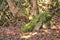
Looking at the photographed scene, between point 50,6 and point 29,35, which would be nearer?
point 29,35

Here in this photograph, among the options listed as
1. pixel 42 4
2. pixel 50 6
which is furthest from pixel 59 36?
pixel 42 4

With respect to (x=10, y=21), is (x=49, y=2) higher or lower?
higher

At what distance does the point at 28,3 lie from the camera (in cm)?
1462

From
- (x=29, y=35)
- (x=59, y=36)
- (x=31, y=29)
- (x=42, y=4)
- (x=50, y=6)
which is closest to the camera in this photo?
(x=59, y=36)

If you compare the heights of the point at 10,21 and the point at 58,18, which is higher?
the point at 58,18

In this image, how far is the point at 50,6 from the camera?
1320 cm

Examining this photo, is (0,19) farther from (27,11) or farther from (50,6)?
(50,6)

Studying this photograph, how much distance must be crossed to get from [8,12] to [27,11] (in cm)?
155

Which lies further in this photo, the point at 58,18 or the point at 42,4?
the point at 42,4

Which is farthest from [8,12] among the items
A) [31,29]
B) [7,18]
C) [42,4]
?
[31,29]

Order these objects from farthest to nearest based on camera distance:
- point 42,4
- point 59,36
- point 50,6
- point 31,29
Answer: point 42,4, point 50,6, point 31,29, point 59,36

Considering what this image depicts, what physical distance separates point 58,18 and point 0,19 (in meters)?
5.73

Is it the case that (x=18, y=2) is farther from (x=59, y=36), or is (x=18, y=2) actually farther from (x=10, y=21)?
(x=59, y=36)

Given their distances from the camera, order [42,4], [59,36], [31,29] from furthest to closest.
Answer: [42,4], [31,29], [59,36]
